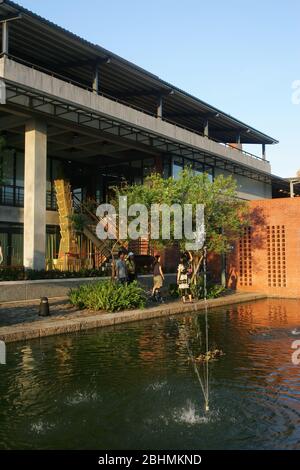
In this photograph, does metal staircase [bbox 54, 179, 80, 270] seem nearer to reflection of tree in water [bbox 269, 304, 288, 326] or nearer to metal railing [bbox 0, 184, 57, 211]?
metal railing [bbox 0, 184, 57, 211]

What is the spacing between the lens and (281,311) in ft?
64.1

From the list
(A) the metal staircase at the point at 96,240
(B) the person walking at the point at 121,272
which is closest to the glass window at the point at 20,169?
(A) the metal staircase at the point at 96,240

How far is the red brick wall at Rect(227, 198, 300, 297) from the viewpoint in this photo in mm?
26922

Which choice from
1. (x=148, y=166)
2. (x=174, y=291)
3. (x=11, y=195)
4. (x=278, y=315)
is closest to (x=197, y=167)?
(x=148, y=166)

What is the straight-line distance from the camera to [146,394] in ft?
25.2

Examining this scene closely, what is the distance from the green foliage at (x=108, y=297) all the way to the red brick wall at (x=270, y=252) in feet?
38.1

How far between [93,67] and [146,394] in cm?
2099

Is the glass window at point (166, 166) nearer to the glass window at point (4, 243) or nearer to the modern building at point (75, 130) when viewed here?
the modern building at point (75, 130)

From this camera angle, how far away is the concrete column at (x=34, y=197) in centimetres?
2262

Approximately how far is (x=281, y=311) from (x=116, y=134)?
12.4 meters

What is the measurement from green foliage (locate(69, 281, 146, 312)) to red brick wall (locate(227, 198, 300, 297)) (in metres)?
11.6

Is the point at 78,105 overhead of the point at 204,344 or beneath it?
overhead

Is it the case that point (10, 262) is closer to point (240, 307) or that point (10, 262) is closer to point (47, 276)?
point (47, 276)

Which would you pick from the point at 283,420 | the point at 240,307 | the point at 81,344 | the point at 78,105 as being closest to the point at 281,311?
the point at 240,307
